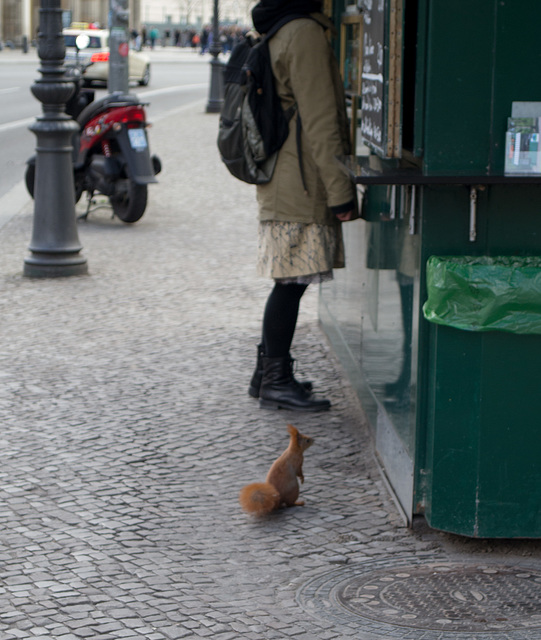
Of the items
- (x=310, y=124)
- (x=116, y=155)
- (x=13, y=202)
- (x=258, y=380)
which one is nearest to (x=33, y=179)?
(x=116, y=155)

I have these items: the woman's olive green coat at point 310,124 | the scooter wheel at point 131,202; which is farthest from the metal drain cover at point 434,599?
the scooter wheel at point 131,202

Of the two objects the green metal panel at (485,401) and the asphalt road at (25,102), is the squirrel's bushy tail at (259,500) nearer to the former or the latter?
Result: the green metal panel at (485,401)

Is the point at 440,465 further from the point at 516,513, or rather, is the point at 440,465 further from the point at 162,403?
the point at 162,403

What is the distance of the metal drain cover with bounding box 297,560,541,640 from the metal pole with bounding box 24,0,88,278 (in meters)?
5.23

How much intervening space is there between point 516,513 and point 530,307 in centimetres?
69

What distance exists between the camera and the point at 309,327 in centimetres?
691

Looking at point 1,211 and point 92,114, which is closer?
point 92,114

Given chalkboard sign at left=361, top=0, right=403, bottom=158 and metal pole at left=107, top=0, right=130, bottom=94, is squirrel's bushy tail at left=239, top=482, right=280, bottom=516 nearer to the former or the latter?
chalkboard sign at left=361, top=0, right=403, bottom=158

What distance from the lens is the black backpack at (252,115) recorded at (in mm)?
4707

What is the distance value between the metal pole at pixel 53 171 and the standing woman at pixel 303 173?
3487mm

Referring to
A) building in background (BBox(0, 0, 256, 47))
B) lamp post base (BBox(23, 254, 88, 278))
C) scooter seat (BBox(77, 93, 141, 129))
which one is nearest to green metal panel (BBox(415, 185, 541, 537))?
lamp post base (BBox(23, 254, 88, 278))

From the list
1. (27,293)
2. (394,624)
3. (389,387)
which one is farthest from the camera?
(27,293)

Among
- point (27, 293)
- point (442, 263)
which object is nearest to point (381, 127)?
point (442, 263)

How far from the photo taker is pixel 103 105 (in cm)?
1052
